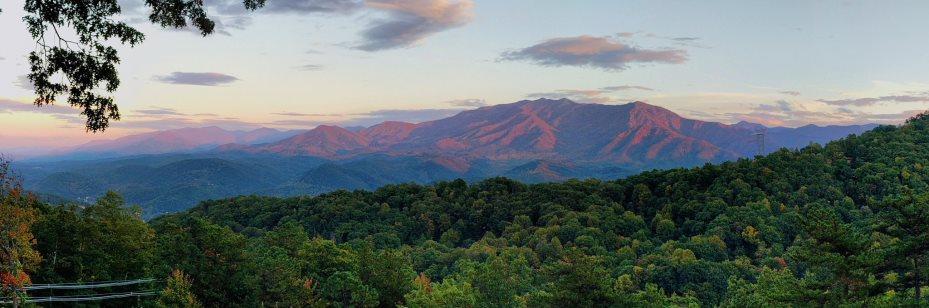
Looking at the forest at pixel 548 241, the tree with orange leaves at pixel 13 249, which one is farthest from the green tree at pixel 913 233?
the tree with orange leaves at pixel 13 249

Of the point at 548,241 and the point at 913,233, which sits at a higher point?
the point at 913,233

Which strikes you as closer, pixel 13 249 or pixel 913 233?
pixel 13 249

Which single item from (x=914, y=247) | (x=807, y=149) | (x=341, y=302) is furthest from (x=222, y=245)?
(x=807, y=149)

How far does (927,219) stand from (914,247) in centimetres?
153

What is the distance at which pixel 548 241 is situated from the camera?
95562 millimetres

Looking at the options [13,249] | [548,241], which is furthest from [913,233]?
[548,241]

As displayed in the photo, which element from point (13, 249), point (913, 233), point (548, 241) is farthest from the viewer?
point (548, 241)

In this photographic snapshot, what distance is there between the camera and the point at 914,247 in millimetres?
29531

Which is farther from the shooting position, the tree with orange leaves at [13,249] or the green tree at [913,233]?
the green tree at [913,233]

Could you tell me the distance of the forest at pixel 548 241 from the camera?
32.0m

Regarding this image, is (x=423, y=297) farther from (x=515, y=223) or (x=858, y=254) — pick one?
(x=515, y=223)

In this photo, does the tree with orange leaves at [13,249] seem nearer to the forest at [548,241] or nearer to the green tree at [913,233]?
the forest at [548,241]

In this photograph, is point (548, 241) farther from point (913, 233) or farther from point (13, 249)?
point (13, 249)

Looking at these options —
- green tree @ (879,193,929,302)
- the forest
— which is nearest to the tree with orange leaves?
the forest
